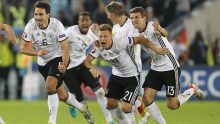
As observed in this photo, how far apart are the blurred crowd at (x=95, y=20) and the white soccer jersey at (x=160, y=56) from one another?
33.5ft

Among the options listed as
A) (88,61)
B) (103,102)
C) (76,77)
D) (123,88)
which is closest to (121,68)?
(123,88)

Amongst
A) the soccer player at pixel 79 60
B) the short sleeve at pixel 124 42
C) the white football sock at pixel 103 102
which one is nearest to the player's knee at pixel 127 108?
the short sleeve at pixel 124 42

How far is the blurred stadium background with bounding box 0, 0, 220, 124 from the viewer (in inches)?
1004

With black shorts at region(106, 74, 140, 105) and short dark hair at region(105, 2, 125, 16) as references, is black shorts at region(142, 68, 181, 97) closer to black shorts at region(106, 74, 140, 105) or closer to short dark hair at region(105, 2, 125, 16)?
black shorts at region(106, 74, 140, 105)

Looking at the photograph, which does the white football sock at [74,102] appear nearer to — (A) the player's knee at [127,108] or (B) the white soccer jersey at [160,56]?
(B) the white soccer jersey at [160,56]

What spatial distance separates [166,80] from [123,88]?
3.15ft

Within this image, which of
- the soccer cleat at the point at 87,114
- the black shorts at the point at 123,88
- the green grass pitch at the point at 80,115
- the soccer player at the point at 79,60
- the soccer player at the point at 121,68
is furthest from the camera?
the green grass pitch at the point at 80,115

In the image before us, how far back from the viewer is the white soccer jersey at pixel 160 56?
1530cm

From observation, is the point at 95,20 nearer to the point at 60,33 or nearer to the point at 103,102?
the point at 103,102

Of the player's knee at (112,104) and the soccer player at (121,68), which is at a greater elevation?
the soccer player at (121,68)

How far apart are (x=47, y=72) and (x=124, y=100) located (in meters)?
2.24

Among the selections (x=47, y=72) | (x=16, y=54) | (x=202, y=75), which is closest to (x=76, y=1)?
(x=16, y=54)

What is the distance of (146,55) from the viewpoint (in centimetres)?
2627

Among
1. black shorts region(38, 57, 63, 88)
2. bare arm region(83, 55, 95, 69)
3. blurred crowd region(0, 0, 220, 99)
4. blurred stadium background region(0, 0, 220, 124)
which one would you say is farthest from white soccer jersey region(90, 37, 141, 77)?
blurred crowd region(0, 0, 220, 99)
